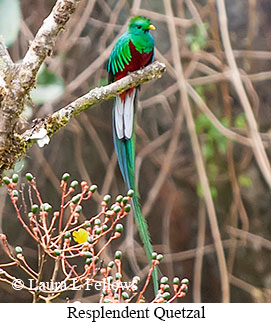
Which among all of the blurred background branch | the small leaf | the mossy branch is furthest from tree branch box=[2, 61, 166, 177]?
the blurred background branch

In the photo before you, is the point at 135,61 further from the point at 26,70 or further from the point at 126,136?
the point at 26,70

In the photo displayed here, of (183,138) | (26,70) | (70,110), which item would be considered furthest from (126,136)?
(183,138)

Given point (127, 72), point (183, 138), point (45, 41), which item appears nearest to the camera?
point (45, 41)

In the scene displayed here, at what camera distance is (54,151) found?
2.13 metres

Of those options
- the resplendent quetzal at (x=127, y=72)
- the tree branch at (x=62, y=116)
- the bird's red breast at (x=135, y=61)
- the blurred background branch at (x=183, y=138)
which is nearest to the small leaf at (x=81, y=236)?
the tree branch at (x=62, y=116)

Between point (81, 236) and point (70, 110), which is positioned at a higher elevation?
point (70, 110)

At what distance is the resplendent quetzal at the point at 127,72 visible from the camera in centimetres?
108

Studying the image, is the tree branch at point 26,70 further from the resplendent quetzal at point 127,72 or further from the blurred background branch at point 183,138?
the blurred background branch at point 183,138

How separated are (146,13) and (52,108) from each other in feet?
1.59

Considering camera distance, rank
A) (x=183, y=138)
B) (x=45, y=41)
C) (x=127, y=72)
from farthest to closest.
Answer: (x=183, y=138), (x=127, y=72), (x=45, y=41)

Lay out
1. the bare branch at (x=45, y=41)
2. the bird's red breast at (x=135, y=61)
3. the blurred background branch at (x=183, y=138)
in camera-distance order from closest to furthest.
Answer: the bare branch at (x=45, y=41)
the bird's red breast at (x=135, y=61)
the blurred background branch at (x=183, y=138)

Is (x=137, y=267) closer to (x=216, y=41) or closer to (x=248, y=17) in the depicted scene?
(x=216, y=41)

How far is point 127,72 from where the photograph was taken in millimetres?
1062

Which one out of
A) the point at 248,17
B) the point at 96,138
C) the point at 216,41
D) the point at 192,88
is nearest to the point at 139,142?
the point at 96,138
